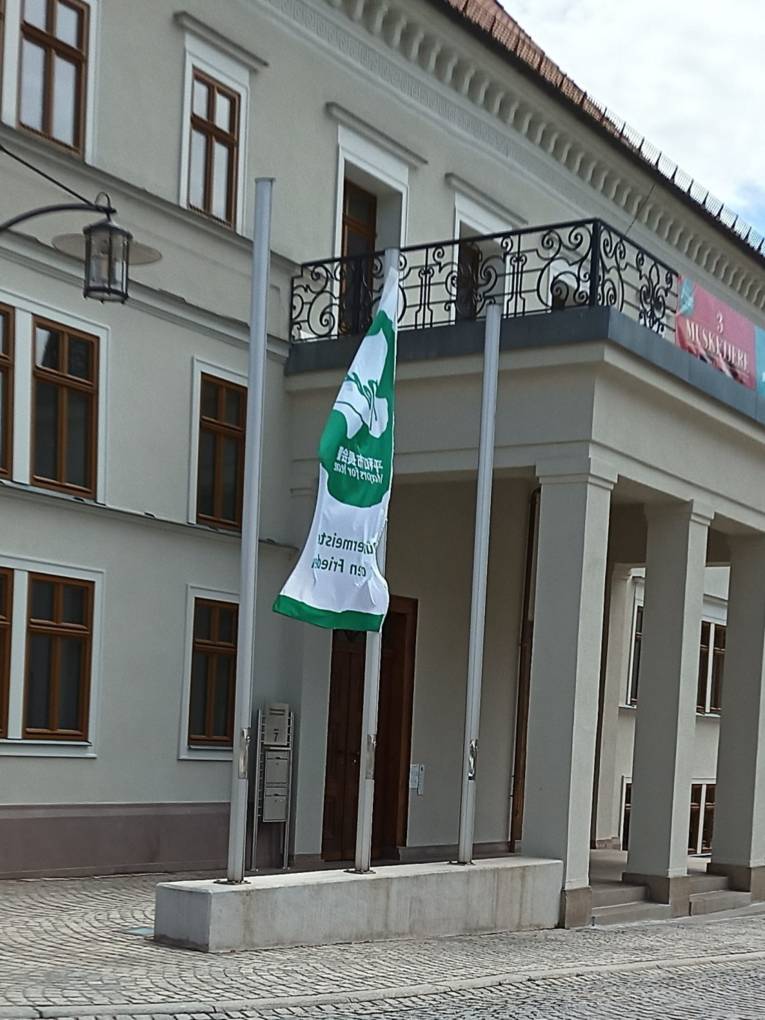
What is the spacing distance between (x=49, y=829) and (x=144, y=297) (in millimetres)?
5038

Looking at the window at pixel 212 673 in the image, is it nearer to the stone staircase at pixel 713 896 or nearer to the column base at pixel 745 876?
the stone staircase at pixel 713 896

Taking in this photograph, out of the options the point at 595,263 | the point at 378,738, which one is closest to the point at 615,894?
the point at 378,738

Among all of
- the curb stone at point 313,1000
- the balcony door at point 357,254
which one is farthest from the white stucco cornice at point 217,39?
the curb stone at point 313,1000

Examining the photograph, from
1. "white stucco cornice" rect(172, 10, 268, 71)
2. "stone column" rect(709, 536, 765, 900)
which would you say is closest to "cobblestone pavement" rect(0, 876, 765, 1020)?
"stone column" rect(709, 536, 765, 900)

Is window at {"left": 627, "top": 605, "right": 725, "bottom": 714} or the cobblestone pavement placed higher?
window at {"left": 627, "top": 605, "right": 725, "bottom": 714}

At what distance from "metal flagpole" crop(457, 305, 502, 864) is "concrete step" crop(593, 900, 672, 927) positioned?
7.31 ft

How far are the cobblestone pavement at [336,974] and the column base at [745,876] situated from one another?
195 inches

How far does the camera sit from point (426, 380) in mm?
16188

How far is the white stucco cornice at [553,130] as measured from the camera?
62.0 feet

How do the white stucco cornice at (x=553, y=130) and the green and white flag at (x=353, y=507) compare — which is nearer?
the green and white flag at (x=353, y=507)

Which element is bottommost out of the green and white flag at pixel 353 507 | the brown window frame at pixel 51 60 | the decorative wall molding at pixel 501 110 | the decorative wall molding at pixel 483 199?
the green and white flag at pixel 353 507

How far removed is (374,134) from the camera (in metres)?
18.9

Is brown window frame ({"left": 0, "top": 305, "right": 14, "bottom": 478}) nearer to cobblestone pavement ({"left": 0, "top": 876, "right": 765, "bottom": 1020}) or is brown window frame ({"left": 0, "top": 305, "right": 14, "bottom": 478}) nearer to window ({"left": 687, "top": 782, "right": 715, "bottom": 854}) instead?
cobblestone pavement ({"left": 0, "top": 876, "right": 765, "bottom": 1020})

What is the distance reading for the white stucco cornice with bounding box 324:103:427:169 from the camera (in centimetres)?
1823
